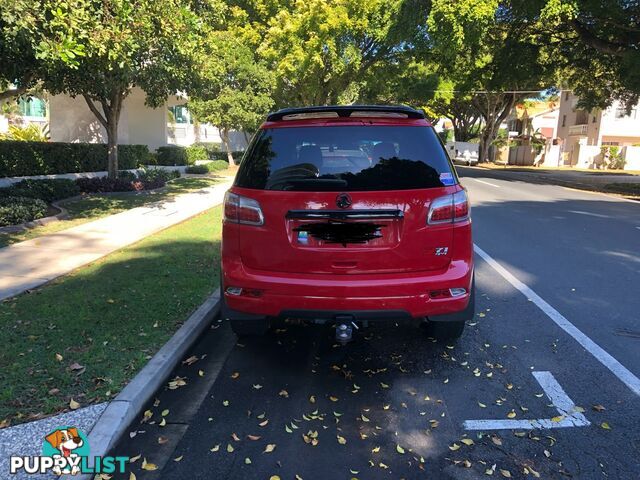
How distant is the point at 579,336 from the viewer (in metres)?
4.86

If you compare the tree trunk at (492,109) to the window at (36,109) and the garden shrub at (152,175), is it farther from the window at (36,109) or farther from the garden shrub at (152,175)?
the window at (36,109)

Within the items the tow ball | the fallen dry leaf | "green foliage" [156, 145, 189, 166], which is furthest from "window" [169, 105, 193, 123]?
the fallen dry leaf

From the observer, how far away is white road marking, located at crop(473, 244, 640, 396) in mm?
4023

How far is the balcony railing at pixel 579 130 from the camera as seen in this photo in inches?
1853

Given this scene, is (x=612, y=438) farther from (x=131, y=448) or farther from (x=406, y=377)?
(x=131, y=448)

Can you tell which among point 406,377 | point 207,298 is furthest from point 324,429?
point 207,298

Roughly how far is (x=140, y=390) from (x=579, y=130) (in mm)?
52160

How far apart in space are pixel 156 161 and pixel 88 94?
9.41 m

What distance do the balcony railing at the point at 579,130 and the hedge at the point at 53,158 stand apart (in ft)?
137

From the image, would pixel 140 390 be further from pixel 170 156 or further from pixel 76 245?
pixel 170 156

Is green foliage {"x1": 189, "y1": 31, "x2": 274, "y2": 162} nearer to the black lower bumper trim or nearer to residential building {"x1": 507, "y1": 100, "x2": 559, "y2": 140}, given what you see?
the black lower bumper trim

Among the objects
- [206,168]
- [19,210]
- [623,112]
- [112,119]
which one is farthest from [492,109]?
[19,210]

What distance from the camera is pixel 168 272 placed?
6.54m

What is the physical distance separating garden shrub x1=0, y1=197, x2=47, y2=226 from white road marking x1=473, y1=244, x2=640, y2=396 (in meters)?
8.09
